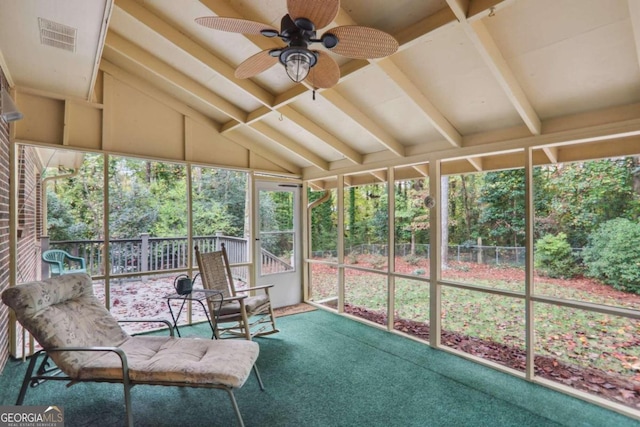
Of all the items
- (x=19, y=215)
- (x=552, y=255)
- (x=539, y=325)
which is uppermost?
(x=19, y=215)

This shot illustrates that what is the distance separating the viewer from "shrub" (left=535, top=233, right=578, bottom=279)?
9.69ft

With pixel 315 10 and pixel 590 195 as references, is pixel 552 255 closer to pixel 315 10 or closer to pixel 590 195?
pixel 590 195

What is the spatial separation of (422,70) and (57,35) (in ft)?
9.02

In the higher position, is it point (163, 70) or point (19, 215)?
point (163, 70)

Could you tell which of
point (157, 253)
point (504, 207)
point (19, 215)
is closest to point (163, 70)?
point (19, 215)

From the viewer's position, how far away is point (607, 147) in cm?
263

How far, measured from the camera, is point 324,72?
1993 mm

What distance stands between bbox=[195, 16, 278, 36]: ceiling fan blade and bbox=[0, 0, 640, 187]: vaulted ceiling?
0.74 meters

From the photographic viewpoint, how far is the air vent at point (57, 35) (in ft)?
6.81

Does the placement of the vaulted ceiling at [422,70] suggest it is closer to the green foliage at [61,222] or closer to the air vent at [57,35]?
the air vent at [57,35]

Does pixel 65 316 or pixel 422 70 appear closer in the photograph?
pixel 65 316

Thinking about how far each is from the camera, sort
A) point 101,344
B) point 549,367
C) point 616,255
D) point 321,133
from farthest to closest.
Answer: point 321,133
point 549,367
point 616,255
point 101,344

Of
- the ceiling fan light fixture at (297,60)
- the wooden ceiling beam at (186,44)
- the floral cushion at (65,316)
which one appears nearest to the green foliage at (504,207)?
the ceiling fan light fixture at (297,60)

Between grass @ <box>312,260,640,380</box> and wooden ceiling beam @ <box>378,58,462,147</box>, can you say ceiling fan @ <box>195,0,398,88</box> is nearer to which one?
wooden ceiling beam @ <box>378,58,462,147</box>
